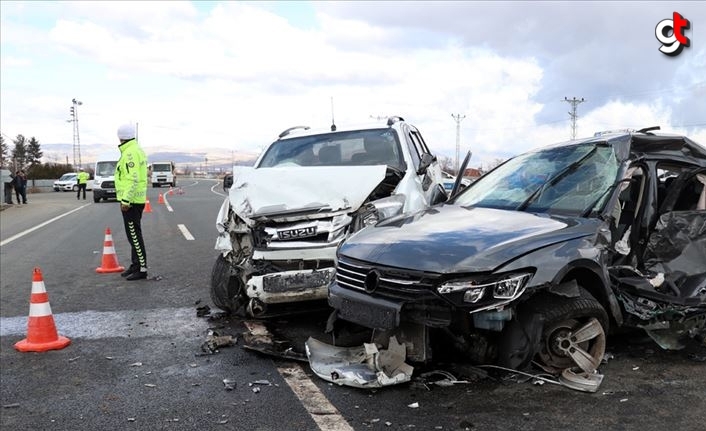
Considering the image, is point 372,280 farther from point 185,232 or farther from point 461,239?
point 185,232

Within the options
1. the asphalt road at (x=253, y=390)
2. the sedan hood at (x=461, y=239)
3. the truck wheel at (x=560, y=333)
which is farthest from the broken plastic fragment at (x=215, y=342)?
the truck wheel at (x=560, y=333)

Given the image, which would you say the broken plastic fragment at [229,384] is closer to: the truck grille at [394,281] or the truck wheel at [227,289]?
the truck grille at [394,281]

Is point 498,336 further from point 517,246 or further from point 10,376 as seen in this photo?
point 10,376

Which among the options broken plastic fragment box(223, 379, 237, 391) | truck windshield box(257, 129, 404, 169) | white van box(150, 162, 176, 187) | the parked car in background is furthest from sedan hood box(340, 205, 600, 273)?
the parked car in background

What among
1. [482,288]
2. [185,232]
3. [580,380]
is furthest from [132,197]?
[580,380]

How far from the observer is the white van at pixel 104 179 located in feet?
90.5

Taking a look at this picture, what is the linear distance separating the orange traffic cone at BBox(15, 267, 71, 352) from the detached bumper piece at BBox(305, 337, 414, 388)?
2.39 metres

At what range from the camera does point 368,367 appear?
12.9 feet

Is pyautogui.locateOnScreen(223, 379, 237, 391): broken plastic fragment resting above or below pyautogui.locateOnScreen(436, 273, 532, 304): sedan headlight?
below

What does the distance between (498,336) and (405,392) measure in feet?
2.26

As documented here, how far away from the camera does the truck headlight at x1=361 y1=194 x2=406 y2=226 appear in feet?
16.6

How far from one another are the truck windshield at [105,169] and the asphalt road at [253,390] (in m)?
23.7

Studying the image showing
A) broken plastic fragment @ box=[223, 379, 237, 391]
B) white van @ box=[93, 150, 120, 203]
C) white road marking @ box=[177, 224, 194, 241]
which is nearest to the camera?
broken plastic fragment @ box=[223, 379, 237, 391]

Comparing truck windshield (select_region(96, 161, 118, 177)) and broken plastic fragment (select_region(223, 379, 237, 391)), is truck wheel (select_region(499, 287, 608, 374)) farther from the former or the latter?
truck windshield (select_region(96, 161, 118, 177))
